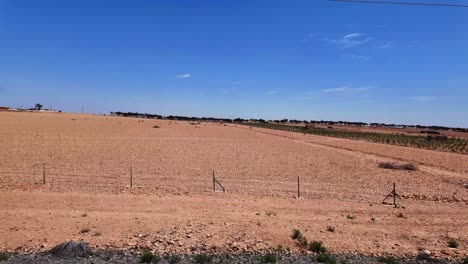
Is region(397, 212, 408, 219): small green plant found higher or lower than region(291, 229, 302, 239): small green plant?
lower

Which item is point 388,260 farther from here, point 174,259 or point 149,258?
point 149,258

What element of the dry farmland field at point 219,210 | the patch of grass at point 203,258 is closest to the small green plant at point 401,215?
the dry farmland field at point 219,210

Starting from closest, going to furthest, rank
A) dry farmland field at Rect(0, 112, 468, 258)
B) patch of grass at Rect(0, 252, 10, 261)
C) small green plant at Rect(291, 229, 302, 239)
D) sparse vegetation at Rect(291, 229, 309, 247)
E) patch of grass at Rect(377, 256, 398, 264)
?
patch of grass at Rect(0, 252, 10, 261) < patch of grass at Rect(377, 256, 398, 264) < sparse vegetation at Rect(291, 229, 309, 247) < dry farmland field at Rect(0, 112, 468, 258) < small green plant at Rect(291, 229, 302, 239)

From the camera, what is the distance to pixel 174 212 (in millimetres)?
13617

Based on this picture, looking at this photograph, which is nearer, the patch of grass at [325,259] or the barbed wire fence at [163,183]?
the patch of grass at [325,259]

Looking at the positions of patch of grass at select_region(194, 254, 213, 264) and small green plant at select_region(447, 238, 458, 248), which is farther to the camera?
small green plant at select_region(447, 238, 458, 248)

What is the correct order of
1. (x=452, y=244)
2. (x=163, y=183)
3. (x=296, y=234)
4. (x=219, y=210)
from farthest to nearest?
1. (x=163, y=183)
2. (x=219, y=210)
3. (x=296, y=234)
4. (x=452, y=244)

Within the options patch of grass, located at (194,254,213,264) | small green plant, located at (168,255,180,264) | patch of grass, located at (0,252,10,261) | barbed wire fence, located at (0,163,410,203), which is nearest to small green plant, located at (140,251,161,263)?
small green plant, located at (168,255,180,264)

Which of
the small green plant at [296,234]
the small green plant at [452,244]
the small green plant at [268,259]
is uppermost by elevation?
the small green plant at [296,234]

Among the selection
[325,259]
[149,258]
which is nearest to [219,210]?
[149,258]

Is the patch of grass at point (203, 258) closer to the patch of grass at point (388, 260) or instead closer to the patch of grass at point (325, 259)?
the patch of grass at point (325, 259)

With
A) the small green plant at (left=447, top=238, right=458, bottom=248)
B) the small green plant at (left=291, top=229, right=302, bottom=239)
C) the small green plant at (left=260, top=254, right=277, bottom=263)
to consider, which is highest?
the small green plant at (left=291, top=229, right=302, bottom=239)

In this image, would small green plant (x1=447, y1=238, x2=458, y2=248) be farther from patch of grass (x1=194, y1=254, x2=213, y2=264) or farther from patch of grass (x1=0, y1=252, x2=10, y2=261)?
patch of grass (x1=0, y1=252, x2=10, y2=261)

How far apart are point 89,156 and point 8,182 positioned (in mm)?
12193
